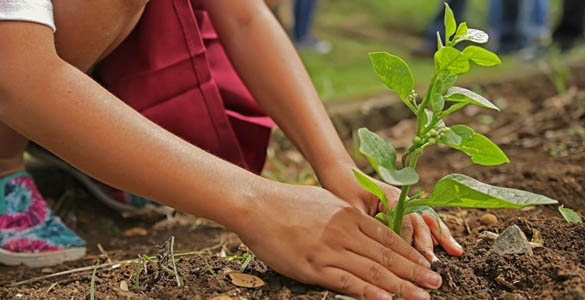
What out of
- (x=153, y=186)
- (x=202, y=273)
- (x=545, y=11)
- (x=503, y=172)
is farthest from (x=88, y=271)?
(x=545, y=11)

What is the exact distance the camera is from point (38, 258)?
1.79 metres

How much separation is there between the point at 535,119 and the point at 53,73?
1.83 metres

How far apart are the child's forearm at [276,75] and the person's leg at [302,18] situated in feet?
9.68

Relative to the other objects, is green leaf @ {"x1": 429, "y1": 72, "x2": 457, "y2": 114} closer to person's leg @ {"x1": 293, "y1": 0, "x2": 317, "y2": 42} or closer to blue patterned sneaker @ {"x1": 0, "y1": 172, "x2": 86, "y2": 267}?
blue patterned sneaker @ {"x1": 0, "y1": 172, "x2": 86, "y2": 267}

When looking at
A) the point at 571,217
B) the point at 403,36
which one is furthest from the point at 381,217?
the point at 403,36

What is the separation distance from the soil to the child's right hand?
43 millimetres

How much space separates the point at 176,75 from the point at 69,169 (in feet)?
1.80

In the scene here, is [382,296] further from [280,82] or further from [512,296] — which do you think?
[280,82]

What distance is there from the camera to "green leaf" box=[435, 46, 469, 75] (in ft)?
3.92

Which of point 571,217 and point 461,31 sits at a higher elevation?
point 461,31

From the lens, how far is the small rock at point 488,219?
160 centimetres

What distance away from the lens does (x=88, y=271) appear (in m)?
1.63

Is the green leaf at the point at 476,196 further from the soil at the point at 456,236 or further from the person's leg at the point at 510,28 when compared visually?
the person's leg at the point at 510,28

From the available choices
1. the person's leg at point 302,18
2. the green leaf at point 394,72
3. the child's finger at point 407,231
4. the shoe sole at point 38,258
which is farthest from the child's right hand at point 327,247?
the person's leg at point 302,18
